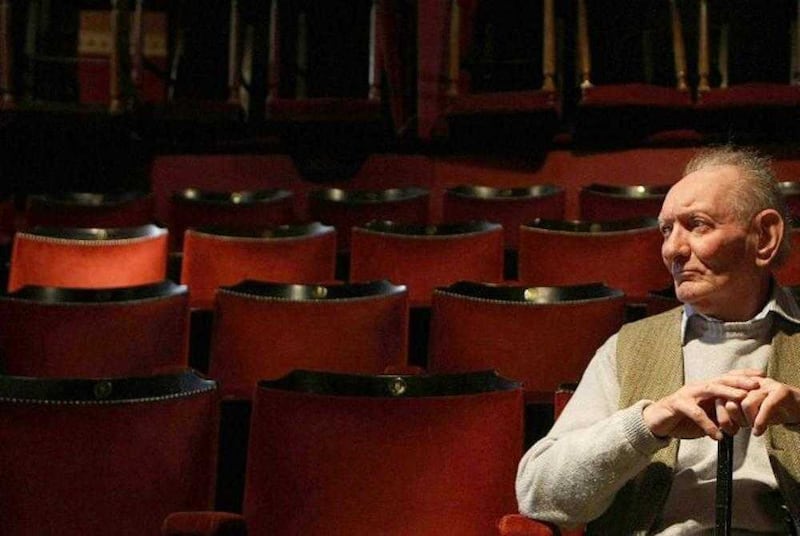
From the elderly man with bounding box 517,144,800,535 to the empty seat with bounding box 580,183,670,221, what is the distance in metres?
0.51

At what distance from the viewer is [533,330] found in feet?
2.03

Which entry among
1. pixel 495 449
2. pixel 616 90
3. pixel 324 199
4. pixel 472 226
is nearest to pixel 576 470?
pixel 495 449

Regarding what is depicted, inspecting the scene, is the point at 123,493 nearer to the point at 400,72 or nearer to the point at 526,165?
the point at 526,165

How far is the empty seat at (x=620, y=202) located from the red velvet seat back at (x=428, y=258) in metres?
0.16

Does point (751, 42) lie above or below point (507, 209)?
above

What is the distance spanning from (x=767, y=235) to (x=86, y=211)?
2.27ft

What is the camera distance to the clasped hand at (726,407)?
0.35 metres

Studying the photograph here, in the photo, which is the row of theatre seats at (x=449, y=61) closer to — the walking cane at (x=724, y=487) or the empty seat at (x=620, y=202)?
the empty seat at (x=620, y=202)

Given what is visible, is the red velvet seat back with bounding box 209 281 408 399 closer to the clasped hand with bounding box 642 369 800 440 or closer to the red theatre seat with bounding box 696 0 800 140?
the clasped hand with bounding box 642 369 800 440

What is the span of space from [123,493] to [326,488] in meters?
0.07

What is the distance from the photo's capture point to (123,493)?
44cm

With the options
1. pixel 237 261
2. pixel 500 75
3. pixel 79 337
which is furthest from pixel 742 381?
pixel 500 75

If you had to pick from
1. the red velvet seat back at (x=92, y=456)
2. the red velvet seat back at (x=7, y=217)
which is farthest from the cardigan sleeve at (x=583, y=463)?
the red velvet seat back at (x=7, y=217)

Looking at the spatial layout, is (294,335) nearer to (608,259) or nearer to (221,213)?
(608,259)
